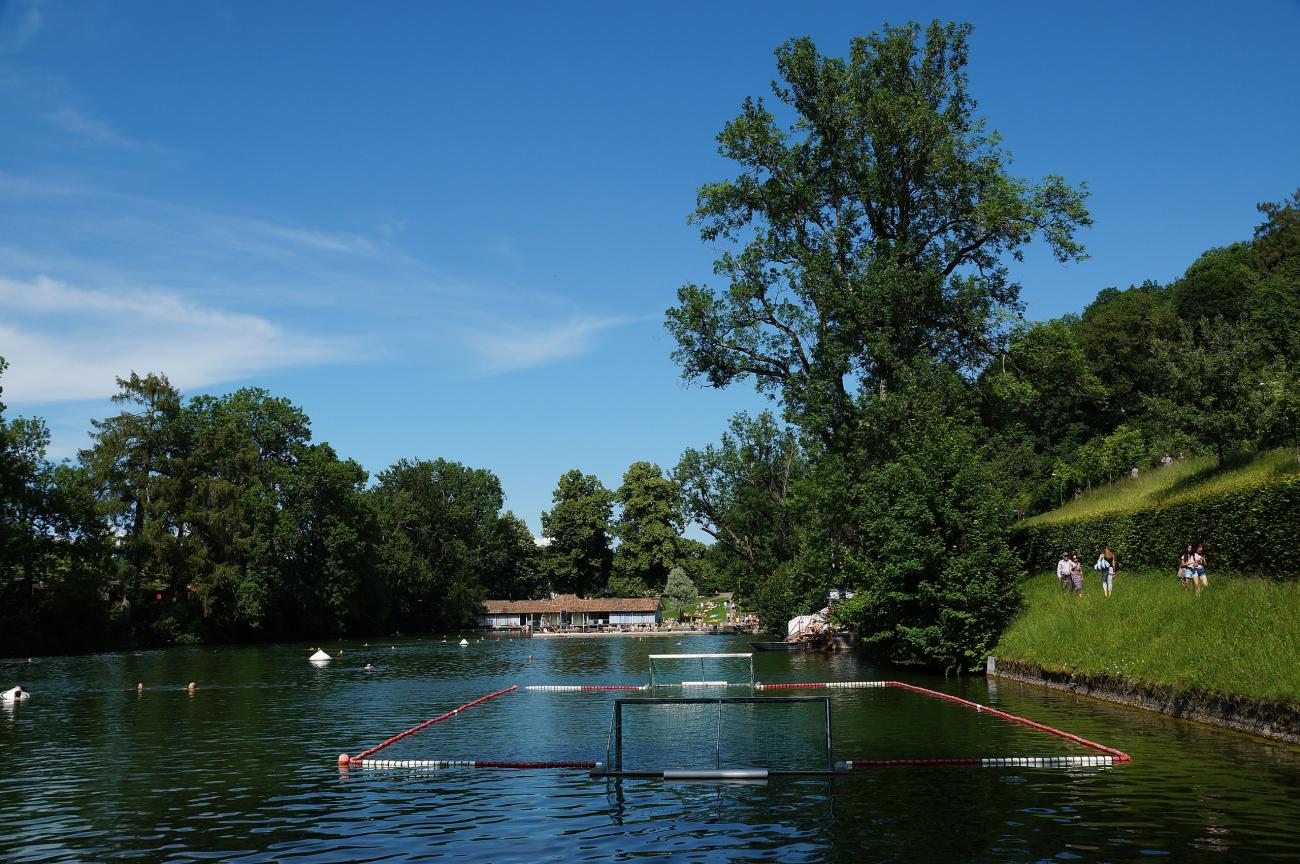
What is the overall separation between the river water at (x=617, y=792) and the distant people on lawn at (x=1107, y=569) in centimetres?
454

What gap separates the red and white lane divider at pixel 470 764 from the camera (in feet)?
75.2

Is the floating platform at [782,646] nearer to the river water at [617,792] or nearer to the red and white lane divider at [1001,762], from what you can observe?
the river water at [617,792]

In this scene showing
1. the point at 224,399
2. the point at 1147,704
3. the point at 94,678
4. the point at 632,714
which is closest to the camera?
the point at 1147,704

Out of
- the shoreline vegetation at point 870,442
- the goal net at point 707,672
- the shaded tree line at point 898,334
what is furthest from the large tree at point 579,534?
the goal net at point 707,672

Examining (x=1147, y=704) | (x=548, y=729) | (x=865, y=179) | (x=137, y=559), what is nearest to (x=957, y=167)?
(x=865, y=179)

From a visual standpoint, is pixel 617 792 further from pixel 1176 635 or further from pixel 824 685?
pixel 824 685

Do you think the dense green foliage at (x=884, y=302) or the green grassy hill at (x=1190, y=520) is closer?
the green grassy hill at (x=1190, y=520)

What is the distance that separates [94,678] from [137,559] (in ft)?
137

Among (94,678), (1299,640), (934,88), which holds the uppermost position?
(934,88)

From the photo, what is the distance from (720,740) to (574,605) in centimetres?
12479

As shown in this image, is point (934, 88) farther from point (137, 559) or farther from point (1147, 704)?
point (137, 559)

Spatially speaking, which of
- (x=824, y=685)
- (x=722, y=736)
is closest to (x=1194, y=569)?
(x=722, y=736)

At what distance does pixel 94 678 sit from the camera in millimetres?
54719

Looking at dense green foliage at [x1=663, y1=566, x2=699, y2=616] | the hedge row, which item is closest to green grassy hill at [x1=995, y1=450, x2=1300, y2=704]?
the hedge row
